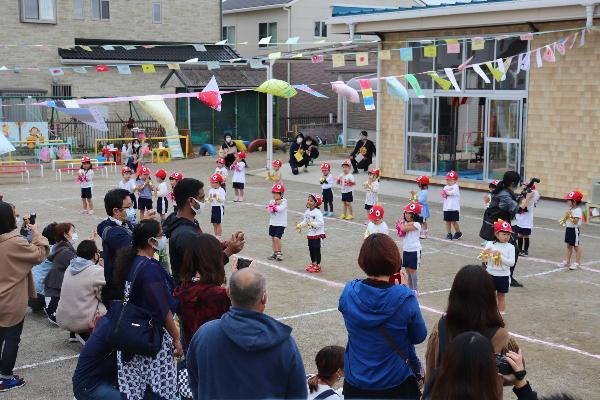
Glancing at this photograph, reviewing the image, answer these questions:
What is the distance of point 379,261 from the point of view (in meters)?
4.95

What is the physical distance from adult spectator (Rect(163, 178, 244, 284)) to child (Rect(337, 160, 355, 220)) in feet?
35.9

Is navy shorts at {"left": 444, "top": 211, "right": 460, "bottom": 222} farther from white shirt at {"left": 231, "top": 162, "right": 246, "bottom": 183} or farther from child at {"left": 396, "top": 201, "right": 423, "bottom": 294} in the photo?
white shirt at {"left": 231, "top": 162, "right": 246, "bottom": 183}

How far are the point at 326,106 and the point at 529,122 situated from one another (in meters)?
22.3

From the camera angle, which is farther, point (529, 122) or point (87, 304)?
point (529, 122)

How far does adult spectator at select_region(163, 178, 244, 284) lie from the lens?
6.12 meters

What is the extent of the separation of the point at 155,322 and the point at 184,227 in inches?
48.6

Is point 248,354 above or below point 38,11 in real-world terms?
below

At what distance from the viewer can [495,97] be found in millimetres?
20203

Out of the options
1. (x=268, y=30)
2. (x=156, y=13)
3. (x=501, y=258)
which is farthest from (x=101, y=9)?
(x=501, y=258)

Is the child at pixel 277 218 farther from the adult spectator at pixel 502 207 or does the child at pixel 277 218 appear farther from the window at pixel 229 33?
the window at pixel 229 33

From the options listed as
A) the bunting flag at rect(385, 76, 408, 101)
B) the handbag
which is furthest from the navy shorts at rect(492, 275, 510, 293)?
the bunting flag at rect(385, 76, 408, 101)

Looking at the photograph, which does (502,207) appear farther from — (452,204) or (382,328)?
(382,328)

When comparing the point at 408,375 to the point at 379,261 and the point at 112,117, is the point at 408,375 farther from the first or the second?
the point at 112,117

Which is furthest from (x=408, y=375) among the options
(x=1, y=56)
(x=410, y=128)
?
(x=1, y=56)
